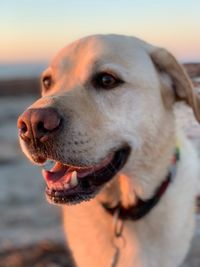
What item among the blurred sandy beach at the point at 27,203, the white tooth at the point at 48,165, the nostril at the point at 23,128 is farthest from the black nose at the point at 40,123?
the blurred sandy beach at the point at 27,203

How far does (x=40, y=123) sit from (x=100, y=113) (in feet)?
1.15

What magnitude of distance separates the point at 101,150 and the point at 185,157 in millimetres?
780

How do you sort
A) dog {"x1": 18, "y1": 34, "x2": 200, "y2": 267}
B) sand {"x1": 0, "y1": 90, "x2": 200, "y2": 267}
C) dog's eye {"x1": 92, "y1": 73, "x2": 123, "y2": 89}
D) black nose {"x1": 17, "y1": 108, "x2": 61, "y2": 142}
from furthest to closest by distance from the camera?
sand {"x1": 0, "y1": 90, "x2": 200, "y2": 267}
dog's eye {"x1": 92, "y1": 73, "x2": 123, "y2": 89}
dog {"x1": 18, "y1": 34, "x2": 200, "y2": 267}
black nose {"x1": 17, "y1": 108, "x2": 61, "y2": 142}

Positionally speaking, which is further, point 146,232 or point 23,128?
point 146,232

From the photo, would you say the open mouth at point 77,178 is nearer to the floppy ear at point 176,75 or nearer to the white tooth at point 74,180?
the white tooth at point 74,180

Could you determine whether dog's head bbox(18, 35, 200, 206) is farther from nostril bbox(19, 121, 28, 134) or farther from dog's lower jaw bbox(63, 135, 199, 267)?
dog's lower jaw bbox(63, 135, 199, 267)

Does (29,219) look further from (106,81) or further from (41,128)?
(41,128)

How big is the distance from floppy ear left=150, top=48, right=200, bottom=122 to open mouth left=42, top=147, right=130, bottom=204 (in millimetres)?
411

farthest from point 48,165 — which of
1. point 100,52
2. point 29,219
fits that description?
point 29,219

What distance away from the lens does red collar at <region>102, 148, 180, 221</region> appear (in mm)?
3229

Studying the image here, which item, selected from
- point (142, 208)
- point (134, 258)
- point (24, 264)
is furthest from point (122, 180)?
point (24, 264)

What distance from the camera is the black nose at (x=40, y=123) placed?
8.50 ft

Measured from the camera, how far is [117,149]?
9.59 feet

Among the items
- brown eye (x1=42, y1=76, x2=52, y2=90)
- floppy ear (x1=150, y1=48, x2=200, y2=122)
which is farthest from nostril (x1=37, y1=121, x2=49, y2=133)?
floppy ear (x1=150, y1=48, x2=200, y2=122)
